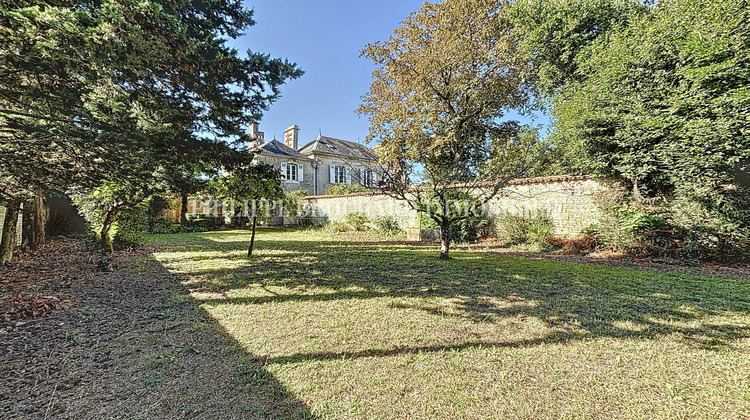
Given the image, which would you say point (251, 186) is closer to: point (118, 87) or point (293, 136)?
point (118, 87)

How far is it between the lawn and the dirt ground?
0.14 metres

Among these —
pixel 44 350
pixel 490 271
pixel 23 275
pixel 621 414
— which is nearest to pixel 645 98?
pixel 490 271

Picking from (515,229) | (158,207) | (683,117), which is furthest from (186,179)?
(158,207)

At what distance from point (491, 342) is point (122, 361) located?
3165 mm

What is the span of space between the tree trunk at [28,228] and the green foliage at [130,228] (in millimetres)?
1685

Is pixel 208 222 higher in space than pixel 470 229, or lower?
higher

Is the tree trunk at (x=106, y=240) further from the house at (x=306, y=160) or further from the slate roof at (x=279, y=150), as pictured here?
the slate roof at (x=279, y=150)

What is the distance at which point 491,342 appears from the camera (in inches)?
105

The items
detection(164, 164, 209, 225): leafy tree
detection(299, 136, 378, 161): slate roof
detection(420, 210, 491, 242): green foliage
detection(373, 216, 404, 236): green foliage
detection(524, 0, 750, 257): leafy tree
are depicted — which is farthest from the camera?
detection(299, 136, 378, 161): slate roof

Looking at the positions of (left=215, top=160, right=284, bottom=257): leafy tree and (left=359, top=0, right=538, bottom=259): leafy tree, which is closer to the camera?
(left=215, top=160, right=284, bottom=257): leafy tree

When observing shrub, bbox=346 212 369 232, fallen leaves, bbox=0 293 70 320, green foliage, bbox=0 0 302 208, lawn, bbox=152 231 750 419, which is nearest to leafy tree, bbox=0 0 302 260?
green foliage, bbox=0 0 302 208

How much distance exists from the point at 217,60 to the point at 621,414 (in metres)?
5.59

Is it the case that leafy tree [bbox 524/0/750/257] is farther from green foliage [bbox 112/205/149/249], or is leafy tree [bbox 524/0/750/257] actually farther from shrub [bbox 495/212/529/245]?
green foliage [bbox 112/205/149/249]

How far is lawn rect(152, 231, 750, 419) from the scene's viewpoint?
1.85 m
